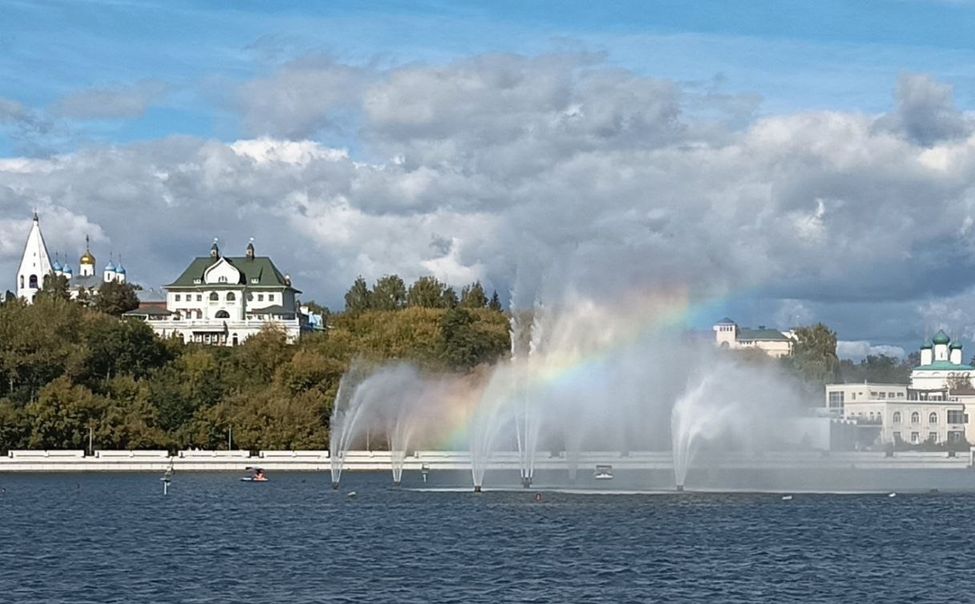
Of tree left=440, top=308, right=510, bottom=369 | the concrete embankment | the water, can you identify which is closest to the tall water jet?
the concrete embankment

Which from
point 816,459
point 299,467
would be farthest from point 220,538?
point 816,459

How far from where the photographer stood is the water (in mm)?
54656

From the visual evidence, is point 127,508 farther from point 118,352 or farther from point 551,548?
point 118,352

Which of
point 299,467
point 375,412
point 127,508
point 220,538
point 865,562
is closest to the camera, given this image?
point 865,562

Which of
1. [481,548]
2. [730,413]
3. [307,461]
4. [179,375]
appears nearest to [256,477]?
[307,461]

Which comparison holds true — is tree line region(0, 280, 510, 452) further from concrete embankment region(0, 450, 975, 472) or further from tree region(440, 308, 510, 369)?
concrete embankment region(0, 450, 975, 472)

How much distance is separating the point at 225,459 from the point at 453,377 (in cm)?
2525

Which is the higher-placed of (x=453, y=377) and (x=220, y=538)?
(x=453, y=377)

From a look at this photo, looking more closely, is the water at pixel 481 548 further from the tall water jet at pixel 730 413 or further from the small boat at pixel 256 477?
the small boat at pixel 256 477

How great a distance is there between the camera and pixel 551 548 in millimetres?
66312

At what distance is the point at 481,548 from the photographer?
66.4 meters

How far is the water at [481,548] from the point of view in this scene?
5466 cm

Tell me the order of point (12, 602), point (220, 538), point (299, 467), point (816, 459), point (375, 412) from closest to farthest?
point (12, 602)
point (220, 538)
point (299, 467)
point (375, 412)
point (816, 459)

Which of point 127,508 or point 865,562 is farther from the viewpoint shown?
point 127,508
